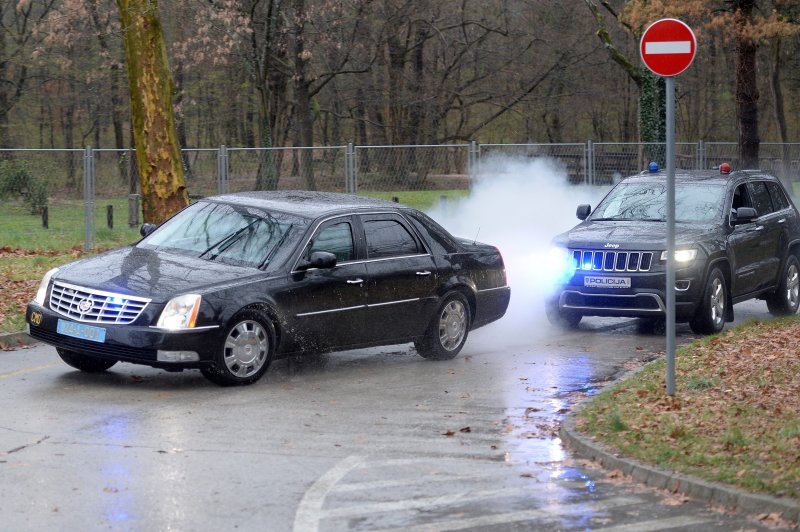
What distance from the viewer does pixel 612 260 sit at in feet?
46.8

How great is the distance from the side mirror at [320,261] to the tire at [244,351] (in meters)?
0.72

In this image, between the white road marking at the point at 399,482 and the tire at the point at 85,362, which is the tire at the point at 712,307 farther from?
the white road marking at the point at 399,482

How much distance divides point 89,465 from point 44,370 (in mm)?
3823

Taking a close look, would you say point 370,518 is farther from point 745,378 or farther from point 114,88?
point 114,88

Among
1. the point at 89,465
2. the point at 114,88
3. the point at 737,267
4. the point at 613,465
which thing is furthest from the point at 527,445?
the point at 114,88

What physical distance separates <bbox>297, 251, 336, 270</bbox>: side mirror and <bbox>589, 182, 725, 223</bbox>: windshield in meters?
5.52

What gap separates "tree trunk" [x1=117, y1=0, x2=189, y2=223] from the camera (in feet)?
60.5

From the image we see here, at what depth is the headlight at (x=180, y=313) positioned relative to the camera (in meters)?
9.91

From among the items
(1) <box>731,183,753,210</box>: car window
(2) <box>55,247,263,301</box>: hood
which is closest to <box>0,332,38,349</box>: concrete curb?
(2) <box>55,247,263,301</box>: hood

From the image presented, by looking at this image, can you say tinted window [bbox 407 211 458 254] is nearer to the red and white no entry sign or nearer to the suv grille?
the suv grille

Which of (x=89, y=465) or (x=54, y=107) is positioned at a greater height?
(x=54, y=107)

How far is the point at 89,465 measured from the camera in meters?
7.59

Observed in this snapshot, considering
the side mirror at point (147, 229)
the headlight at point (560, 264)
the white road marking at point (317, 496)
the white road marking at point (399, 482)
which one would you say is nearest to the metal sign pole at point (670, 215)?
the white road marking at point (399, 482)

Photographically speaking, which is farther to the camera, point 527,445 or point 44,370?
point 44,370
